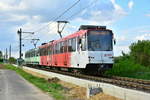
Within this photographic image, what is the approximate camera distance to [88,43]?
27.0m

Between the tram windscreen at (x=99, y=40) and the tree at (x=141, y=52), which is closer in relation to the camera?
the tram windscreen at (x=99, y=40)

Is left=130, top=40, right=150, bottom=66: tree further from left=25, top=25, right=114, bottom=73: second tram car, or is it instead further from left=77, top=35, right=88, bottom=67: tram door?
left=77, top=35, right=88, bottom=67: tram door

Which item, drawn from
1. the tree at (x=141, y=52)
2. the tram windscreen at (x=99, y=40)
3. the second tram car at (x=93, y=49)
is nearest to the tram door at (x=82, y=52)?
the second tram car at (x=93, y=49)

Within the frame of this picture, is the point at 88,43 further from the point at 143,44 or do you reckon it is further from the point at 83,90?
the point at 143,44

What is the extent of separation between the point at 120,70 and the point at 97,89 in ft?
57.5

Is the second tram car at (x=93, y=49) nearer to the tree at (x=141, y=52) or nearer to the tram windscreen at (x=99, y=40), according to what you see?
the tram windscreen at (x=99, y=40)

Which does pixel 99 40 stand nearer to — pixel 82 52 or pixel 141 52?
pixel 82 52

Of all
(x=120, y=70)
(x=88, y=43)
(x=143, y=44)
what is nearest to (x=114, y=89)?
(x=88, y=43)

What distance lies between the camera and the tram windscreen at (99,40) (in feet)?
88.7

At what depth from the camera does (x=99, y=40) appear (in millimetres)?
27328

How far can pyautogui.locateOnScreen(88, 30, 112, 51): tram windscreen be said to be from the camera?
88.7ft

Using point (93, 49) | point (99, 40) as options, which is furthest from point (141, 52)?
point (93, 49)

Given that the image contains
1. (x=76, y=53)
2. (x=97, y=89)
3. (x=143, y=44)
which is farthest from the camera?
(x=143, y=44)

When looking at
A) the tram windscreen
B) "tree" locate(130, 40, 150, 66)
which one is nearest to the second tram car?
the tram windscreen
